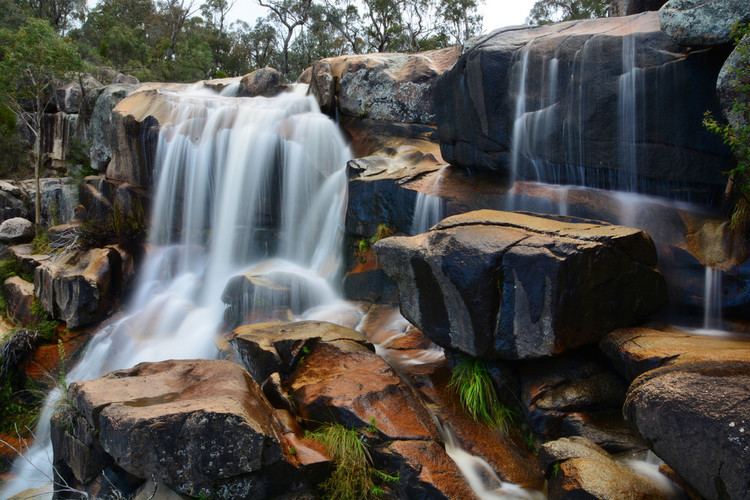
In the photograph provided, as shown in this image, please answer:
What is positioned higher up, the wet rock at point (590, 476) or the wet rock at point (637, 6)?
the wet rock at point (637, 6)

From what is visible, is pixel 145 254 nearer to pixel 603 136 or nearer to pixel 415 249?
pixel 415 249

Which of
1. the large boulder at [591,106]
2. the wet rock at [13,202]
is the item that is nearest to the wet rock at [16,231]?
the wet rock at [13,202]

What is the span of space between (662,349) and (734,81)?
9.03 ft

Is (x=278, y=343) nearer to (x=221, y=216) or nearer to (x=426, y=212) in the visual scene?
(x=426, y=212)

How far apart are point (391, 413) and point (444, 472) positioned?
755mm

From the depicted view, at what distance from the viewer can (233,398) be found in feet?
16.1

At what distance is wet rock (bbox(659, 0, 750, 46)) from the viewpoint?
566cm

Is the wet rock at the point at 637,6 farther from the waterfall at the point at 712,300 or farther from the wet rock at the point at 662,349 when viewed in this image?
the wet rock at the point at 662,349

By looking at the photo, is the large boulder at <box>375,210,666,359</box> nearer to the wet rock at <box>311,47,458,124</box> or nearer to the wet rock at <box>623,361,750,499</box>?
the wet rock at <box>623,361,750,499</box>

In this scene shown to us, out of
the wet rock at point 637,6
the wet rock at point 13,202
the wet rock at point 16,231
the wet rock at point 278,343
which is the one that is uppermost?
the wet rock at point 637,6

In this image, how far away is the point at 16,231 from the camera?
1374 cm

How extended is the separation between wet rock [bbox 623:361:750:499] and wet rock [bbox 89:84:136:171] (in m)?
14.0

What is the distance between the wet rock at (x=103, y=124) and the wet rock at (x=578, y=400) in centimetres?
1274

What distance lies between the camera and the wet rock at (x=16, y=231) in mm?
13672
